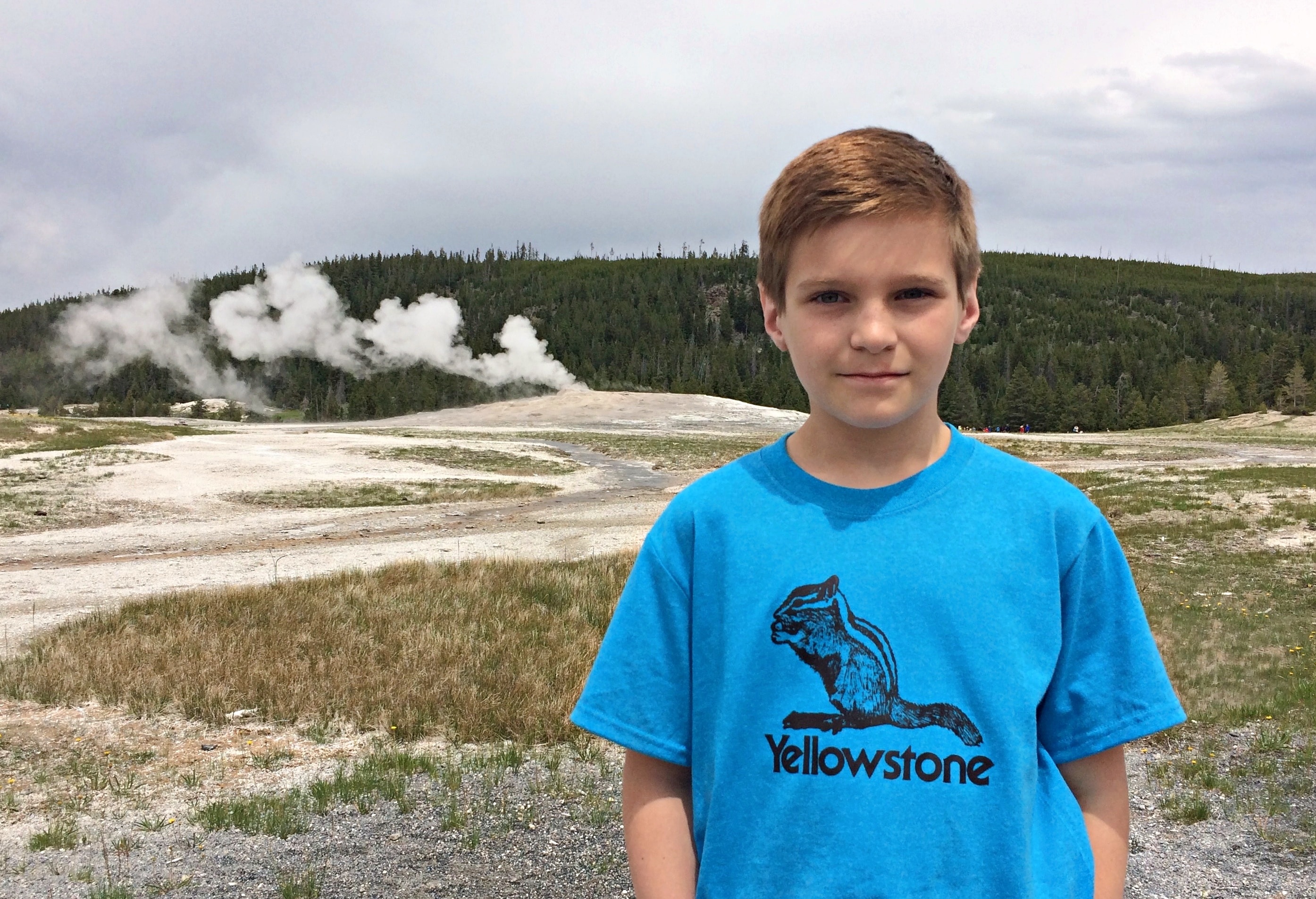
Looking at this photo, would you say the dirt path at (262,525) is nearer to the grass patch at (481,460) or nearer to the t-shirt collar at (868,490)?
the grass patch at (481,460)

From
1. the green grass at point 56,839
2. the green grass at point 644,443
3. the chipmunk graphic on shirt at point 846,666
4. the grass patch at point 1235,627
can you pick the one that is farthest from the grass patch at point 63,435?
the chipmunk graphic on shirt at point 846,666

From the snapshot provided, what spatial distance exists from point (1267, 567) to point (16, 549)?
2337cm

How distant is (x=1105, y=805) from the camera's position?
1738mm

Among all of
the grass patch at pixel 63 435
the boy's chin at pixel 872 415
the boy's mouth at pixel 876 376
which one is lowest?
the grass patch at pixel 63 435

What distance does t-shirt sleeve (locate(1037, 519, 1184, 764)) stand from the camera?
1.68 meters

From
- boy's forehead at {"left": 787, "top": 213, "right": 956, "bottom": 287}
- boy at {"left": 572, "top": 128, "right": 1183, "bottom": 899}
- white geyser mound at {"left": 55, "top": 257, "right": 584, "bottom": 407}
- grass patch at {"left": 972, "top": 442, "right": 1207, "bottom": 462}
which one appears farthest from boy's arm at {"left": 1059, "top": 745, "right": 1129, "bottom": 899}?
white geyser mound at {"left": 55, "top": 257, "right": 584, "bottom": 407}

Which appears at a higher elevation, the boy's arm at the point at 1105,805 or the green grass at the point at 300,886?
the boy's arm at the point at 1105,805

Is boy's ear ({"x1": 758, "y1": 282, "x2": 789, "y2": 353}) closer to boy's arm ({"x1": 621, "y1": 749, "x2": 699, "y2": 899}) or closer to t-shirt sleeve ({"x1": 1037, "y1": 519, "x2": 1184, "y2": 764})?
t-shirt sleeve ({"x1": 1037, "y1": 519, "x2": 1184, "y2": 764})

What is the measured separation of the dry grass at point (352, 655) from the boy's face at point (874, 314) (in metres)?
6.62

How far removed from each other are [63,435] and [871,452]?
2073 inches

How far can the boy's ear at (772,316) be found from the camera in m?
1.86

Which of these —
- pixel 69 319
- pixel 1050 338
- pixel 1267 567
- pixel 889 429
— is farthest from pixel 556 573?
pixel 69 319

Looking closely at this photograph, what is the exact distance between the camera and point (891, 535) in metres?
1.67

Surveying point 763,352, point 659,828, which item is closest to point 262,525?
point 659,828
